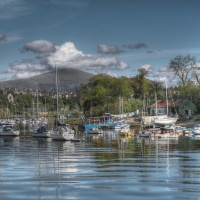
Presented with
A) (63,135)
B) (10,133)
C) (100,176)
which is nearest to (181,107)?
(10,133)

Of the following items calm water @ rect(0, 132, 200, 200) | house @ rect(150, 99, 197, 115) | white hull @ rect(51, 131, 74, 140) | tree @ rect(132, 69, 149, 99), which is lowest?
calm water @ rect(0, 132, 200, 200)

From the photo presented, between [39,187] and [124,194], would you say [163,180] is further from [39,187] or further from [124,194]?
[39,187]

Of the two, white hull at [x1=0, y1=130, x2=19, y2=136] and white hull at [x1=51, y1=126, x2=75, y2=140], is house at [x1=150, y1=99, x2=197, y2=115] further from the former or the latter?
white hull at [x1=51, y1=126, x2=75, y2=140]

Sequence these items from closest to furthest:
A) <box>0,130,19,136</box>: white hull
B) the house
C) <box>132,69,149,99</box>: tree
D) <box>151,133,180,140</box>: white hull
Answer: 1. <box>151,133,180,140</box>: white hull
2. <box>0,130,19,136</box>: white hull
3. the house
4. <box>132,69,149,99</box>: tree

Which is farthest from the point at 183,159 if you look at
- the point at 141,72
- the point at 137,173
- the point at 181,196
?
the point at 141,72

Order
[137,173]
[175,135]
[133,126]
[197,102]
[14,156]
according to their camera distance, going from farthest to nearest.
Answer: [197,102], [133,126], [175,135], [14,156], [137,173]

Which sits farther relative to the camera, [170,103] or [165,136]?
[170,103]

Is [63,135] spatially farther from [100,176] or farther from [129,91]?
[129,91]

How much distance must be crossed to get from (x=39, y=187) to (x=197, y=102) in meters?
116

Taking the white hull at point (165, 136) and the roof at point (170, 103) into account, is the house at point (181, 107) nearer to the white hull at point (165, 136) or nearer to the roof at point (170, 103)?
the roof at point (170, 103)

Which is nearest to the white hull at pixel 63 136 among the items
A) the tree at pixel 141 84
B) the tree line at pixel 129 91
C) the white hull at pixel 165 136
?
the white hull at pixel 165 136

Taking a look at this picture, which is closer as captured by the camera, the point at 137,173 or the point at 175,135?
the point at 137,173

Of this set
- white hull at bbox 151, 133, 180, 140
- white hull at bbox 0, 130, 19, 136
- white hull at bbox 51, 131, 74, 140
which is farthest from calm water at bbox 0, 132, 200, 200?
white hull at bbox 0, 130, 19, 136

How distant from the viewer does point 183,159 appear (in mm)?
46406
